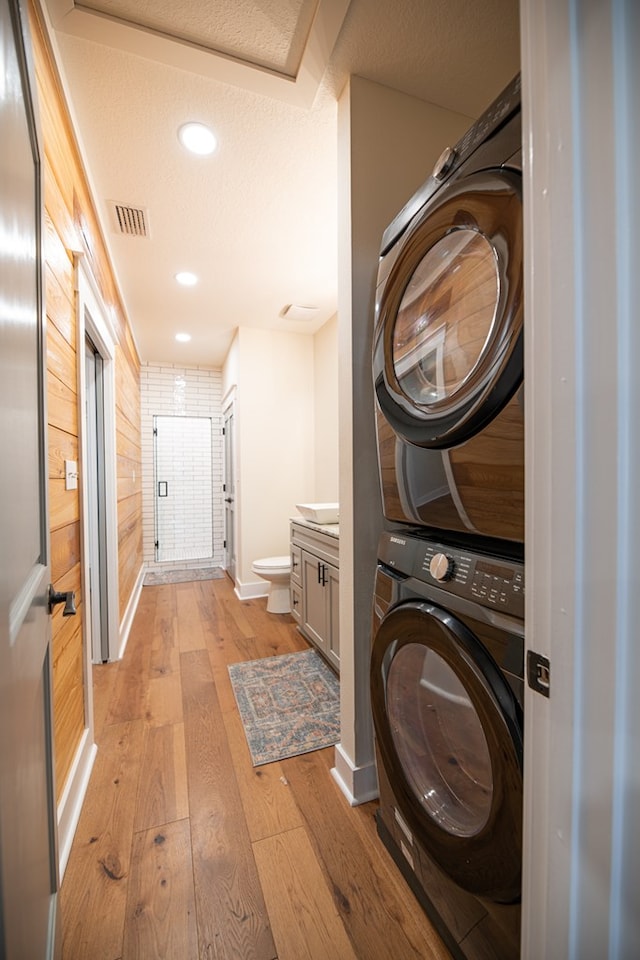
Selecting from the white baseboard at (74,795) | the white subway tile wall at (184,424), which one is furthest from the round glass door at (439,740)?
the white subway tile wall at (184,424)

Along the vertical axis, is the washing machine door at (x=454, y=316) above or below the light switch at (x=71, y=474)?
above

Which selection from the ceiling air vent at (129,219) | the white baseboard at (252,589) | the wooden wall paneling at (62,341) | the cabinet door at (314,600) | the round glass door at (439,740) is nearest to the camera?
the round glass door at (439,740)

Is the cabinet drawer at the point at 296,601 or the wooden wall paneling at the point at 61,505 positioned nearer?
the wooden wall paneling at the point at 61,505

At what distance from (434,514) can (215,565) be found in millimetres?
4900

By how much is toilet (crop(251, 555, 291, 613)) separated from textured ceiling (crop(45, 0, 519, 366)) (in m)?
2.38

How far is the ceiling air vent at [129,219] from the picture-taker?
2133 mm

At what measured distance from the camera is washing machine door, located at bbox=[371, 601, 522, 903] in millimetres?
696

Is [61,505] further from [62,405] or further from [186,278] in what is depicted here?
[186,278]

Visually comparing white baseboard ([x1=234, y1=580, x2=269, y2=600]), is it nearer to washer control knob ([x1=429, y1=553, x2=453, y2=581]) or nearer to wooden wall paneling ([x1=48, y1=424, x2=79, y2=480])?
wooden wall paneling ([x1=48, y1=424, x2=79, y2=480])

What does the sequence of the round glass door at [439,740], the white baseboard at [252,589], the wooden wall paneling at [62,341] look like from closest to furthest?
the round glass door at [439,740]
the wooden wall paneling at [62,341]
the white baseboard at [252,589]

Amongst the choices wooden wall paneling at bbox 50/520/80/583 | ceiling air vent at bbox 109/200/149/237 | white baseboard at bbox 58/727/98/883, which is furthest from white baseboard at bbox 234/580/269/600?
ceiling air vent at bbox 109/200/149/237

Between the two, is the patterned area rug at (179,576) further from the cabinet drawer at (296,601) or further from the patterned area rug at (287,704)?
the patterned area rug at (287,704)

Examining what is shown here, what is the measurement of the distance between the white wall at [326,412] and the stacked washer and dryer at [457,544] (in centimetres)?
256

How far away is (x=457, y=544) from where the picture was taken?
915 mm
